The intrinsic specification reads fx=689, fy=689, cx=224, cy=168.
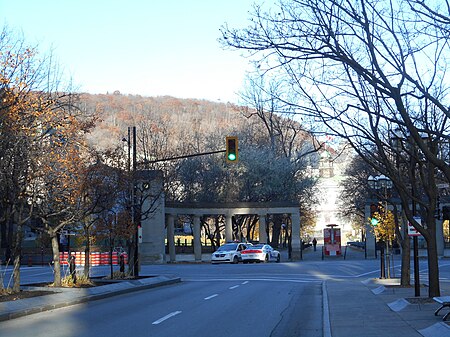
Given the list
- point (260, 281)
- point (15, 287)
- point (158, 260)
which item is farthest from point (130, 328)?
point (158, 260)

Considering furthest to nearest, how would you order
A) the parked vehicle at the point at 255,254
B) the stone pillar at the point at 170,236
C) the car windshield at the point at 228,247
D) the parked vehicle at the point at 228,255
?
the stone pillar at the point at 170,236
the car windshield at the point at 228,247
the parked vehicle at the point at 255,254
the parked vehicle at the point at 228,255

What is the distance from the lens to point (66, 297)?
21203 mm

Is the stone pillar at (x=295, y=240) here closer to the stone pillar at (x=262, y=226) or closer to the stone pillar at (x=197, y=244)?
the stone pillar at (x=262, y=226)

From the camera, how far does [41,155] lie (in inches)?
842

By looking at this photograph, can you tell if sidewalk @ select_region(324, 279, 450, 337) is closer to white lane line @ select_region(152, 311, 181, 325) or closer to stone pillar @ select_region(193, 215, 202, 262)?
white lane line @ select_region(152, 311, 181, 325)

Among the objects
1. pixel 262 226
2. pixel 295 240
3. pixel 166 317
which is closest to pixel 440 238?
pixel 295 240

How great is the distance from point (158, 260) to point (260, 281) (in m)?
24.1

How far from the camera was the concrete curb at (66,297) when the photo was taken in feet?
58.0

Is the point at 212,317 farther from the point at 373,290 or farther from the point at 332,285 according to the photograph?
the point at 332,285

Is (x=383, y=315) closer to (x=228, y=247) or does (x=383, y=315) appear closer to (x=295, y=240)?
(x=228, y=247)

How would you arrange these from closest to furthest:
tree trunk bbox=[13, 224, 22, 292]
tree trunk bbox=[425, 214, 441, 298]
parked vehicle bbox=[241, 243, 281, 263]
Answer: tree trunk bbox=[425, 214, 441, 298]
tree trunk bbox=[13, 224, 22, 292]
parked vehicle bbox=[241, 243, 281, 263]

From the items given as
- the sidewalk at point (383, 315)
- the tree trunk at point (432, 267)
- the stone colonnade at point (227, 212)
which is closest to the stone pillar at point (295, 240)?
the stone colonnade at point (227, 212)

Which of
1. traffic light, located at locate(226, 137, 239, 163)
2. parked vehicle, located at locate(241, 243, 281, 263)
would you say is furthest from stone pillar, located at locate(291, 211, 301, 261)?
traffic light, located at locate(226, 137, 239, 163)

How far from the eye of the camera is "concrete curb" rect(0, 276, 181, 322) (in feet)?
58.0
